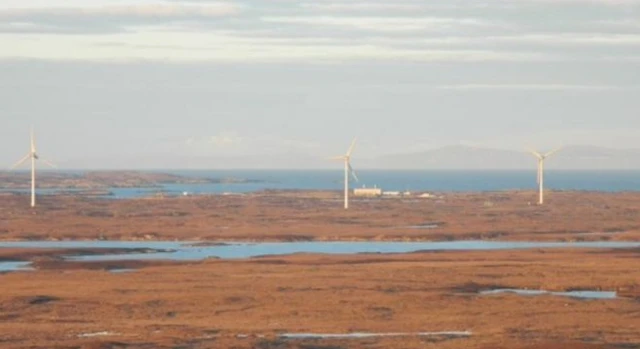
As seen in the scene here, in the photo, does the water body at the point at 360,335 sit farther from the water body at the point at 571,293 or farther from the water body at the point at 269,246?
the water body at the point at 269,246

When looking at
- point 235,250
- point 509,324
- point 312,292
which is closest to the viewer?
point 509,324

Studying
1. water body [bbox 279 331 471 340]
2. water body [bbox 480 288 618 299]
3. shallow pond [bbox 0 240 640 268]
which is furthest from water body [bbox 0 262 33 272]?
water body [bbox 279 331 471 340]

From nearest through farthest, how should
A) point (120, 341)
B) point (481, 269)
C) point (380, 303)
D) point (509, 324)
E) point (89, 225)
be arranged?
point (120, 341) < point (509, 324) < point (380, 303) < point (481, 269) < point (89, 225)

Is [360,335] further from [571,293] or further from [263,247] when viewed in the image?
[263,247]

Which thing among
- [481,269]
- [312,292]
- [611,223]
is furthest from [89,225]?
[312,292]

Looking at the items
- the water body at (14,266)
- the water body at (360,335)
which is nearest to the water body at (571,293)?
the water body at (360,335)

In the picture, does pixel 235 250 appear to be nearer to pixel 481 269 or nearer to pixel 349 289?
pixel 481 269

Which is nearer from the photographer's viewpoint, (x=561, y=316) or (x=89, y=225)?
(x=561, y=316)

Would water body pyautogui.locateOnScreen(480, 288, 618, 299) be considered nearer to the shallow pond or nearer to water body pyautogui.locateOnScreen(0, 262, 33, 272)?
water body pyautogui.locateOnScreen(0, 262, 33, 272)

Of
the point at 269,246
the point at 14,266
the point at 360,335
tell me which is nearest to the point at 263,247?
the point at 269,246
